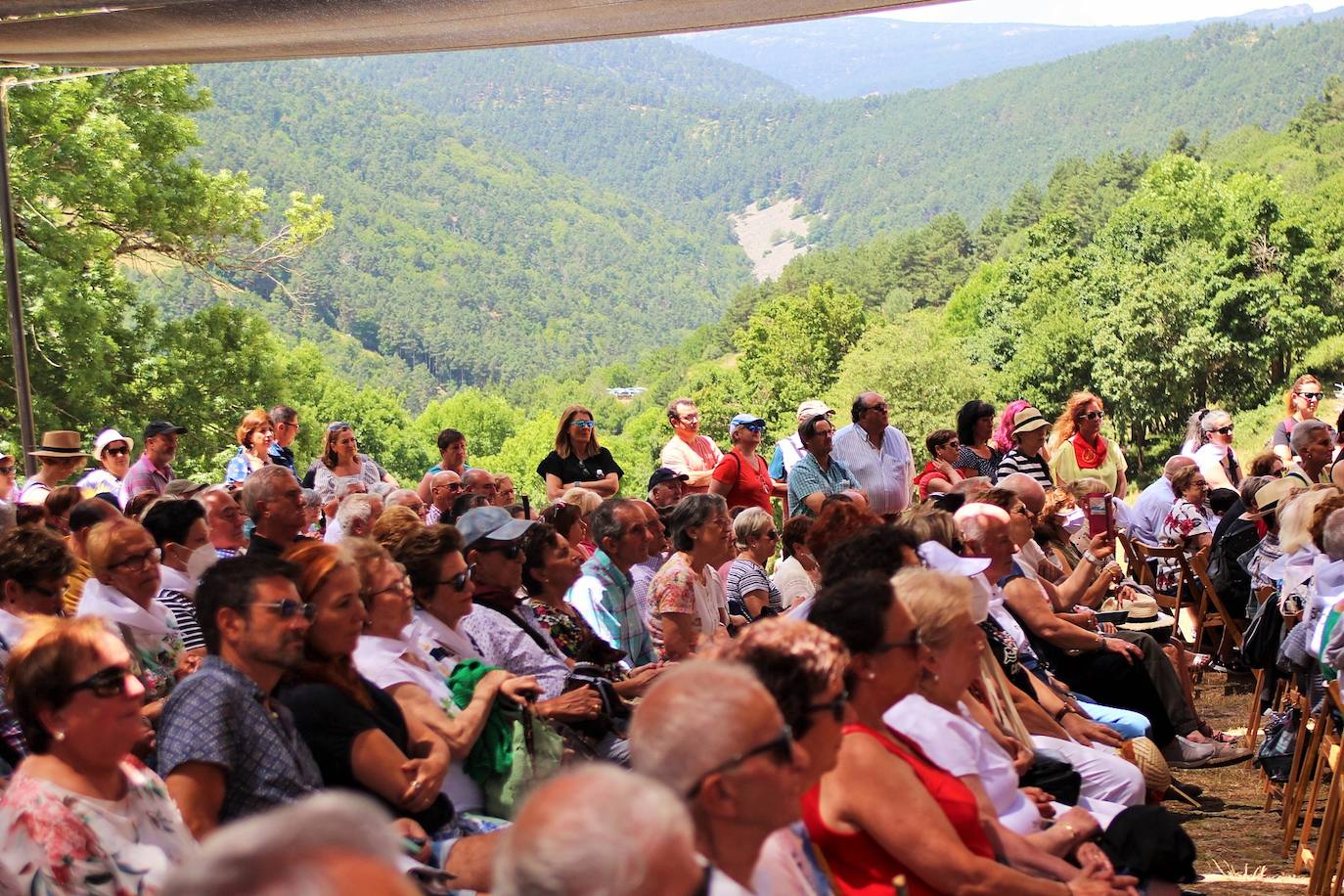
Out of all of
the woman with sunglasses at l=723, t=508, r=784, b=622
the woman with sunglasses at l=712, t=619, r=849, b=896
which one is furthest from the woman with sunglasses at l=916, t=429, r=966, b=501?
the woman with sunglasses at l=712, t=619, r=849, b=896

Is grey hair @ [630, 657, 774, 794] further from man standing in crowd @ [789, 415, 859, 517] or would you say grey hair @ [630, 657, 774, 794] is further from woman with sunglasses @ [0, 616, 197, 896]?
man standing in crowd @ [789, 415, 859, 517]

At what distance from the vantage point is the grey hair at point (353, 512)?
212 inches

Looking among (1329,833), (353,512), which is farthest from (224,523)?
(1329,833)

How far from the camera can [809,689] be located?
7.39 feet

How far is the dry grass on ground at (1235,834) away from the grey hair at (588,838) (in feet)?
12.0

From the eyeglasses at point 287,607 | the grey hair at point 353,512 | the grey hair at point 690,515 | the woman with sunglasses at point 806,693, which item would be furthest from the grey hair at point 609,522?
the woman with sunglasses at point 806,693

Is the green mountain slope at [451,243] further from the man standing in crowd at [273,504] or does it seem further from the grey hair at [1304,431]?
the man standing in crowd at [273,504]

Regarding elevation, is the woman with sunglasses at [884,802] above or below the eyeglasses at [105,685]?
below

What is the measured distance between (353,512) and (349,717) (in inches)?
104

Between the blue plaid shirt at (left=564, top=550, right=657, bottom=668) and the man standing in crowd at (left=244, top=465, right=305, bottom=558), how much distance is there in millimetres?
992

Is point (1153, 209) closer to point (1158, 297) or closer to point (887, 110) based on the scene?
point (1158, 297)

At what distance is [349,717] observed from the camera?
9.29 feet

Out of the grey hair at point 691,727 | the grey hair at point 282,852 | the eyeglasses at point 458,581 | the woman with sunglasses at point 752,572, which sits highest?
the grey hair at point 282,852

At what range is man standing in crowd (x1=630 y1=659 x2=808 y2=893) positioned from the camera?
5.83ft
